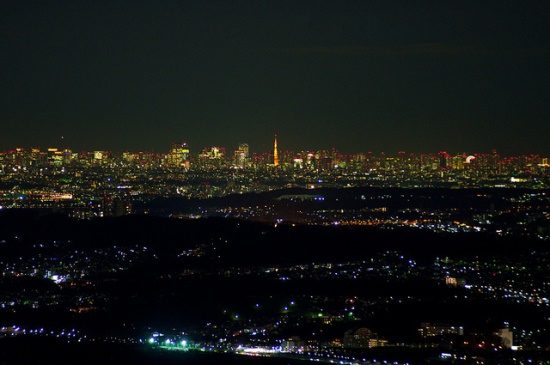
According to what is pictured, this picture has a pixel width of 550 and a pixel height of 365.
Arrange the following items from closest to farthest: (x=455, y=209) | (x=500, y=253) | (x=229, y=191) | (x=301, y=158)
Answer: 1. (x=500, y=253)
2. (x=455, y=209)
3. (x=229, y=191)
4. (x=301, y=158)

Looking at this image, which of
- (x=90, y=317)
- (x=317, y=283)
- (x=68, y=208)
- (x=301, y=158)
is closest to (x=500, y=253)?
(x=317, y=283)

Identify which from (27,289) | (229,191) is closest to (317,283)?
(27,289)

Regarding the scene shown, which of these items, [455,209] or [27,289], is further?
[455,209]

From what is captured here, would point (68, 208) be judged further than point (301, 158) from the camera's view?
No

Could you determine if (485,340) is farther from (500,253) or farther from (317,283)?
(500,253)

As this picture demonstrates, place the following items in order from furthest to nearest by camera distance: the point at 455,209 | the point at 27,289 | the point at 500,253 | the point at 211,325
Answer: the point at 455,209
the point at 500,253
the point at 27,289
the point at 211,325

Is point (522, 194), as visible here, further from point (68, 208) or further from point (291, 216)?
point (68, 208)

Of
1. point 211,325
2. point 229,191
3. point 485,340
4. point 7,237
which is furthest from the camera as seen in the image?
point 229,191

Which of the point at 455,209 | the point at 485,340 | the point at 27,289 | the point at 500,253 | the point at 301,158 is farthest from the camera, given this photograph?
the point at 301,158
